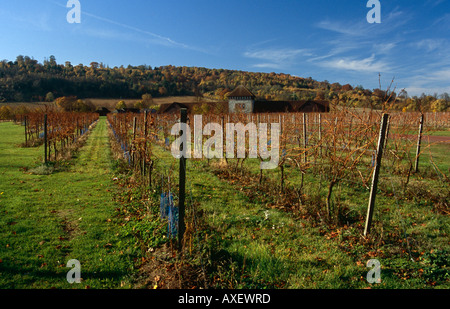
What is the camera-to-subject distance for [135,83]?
12475 cm

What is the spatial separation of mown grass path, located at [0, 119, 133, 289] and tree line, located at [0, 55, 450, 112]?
8063 centimetres

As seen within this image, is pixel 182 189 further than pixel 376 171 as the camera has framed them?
No

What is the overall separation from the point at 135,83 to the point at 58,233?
13219 cm

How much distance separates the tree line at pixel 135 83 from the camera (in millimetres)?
94688

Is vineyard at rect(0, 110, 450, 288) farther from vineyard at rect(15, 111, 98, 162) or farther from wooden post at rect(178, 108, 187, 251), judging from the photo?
vineyard at rect(15, 111, 98, 162)

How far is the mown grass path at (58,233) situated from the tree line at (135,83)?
8063 cm

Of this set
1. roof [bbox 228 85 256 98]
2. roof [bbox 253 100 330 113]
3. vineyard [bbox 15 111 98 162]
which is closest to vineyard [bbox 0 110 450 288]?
vineyard [bbox 15 111 98 162]

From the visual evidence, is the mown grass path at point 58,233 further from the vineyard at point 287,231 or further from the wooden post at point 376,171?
the wooden post at point 376,171

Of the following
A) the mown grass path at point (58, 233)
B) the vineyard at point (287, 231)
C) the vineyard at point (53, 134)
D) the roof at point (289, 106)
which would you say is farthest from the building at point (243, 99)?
the mown grass path at point (58, 233)

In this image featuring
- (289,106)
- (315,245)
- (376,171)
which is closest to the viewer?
(315,245)

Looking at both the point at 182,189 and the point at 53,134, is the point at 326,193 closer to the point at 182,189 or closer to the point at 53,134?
the point at 182,189

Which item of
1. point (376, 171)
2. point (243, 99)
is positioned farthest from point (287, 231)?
point (243, 99)

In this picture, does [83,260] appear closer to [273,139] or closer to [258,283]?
[258,283]
